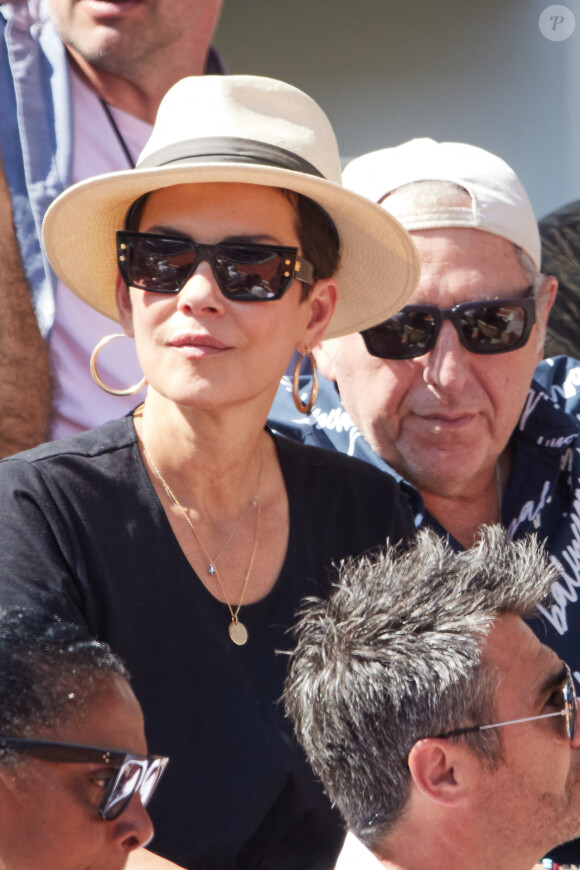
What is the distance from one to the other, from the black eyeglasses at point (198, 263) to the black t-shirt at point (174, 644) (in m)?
0.32

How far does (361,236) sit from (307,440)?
0.66m

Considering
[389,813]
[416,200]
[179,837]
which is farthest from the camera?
[416,200]

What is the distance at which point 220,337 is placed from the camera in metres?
2.15

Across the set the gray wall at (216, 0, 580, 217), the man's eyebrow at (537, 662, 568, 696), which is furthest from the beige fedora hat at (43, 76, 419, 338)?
the gray wall at (216, 0, 580, 217)

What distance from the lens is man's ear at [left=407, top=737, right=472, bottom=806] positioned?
66.3 inches

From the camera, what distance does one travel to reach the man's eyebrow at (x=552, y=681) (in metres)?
1.82

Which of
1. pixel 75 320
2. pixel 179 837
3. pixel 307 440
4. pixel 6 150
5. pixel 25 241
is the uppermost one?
pixel 6 150

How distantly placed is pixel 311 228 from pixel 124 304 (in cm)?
40

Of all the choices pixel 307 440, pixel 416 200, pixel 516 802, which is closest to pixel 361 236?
pixel 416 200

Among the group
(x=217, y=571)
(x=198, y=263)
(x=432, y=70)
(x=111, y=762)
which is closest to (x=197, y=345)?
(x=198, y=263)

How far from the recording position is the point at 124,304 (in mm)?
2379

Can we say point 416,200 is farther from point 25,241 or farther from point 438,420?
point 25,241

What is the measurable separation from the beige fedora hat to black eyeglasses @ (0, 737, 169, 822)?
1.09 metres

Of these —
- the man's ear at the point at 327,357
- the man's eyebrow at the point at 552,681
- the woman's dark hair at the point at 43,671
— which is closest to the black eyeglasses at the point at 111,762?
the woman's dark hair at the point at 43,671
